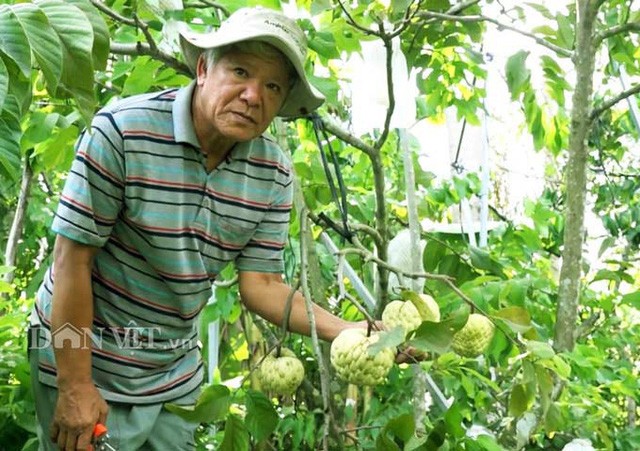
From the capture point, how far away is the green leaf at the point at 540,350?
5.07 ft

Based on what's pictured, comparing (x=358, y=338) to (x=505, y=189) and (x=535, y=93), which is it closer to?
(x=535, y=93)

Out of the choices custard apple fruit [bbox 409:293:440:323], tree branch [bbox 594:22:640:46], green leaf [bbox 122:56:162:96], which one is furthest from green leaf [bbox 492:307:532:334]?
green leaf [bbox 122:56:162:96]

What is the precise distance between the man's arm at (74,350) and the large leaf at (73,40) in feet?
2.21

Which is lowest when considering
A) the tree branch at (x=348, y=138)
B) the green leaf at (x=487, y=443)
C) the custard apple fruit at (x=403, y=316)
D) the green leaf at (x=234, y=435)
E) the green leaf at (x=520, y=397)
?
the green leaf at (x=487, y=443)

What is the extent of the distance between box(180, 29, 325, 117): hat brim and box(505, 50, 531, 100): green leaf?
750 mm

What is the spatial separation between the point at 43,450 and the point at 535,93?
164 centimetres

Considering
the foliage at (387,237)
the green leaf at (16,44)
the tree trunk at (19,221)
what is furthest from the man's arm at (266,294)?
the tree trunk at (19,221)

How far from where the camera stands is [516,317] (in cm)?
160

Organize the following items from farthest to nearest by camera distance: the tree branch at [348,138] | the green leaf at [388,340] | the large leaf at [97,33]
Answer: the tree branch at [348,138] → the green leaf at [388,340] → the large leaf at [97,33]

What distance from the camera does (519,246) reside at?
2920 millimetres

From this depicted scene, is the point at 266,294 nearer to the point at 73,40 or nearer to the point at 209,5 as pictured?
the point at 209,5

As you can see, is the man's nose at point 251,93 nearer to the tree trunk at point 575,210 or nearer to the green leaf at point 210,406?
the green leaf at point 210,406

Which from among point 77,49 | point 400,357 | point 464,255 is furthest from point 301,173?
point 77,49

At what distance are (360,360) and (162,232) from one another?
1.49 feet
